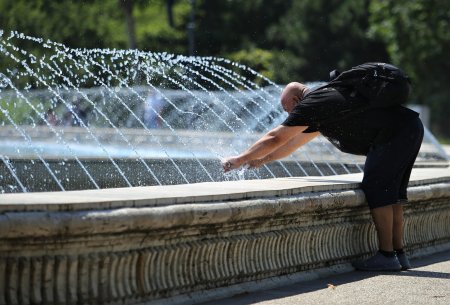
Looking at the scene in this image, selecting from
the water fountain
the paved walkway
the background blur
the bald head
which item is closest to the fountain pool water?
the water fountain

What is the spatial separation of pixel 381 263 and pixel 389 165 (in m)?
0.66

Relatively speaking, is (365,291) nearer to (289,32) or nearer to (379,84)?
(379,84)

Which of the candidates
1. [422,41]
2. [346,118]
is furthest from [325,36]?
[346,118]

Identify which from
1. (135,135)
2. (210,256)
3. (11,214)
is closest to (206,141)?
(135,135)

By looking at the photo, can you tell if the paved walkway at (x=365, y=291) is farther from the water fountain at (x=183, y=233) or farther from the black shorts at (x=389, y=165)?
the black shorts at (x=389, y=165)

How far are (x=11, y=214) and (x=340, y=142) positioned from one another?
3.21m

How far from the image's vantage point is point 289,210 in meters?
6.88

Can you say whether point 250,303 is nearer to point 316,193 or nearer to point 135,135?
point 316,193

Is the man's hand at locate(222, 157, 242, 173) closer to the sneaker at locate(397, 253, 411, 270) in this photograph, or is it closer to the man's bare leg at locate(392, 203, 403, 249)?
the man's bare leg at locate(392, 203, 403, 249)

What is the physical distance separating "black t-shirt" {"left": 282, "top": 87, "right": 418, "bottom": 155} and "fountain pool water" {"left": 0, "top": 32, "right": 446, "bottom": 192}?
146cm

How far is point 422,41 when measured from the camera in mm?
47406

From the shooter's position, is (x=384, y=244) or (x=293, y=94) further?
(x=293, y=94)

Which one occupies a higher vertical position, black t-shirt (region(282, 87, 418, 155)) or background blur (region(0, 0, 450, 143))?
black t-shirt (region(282, 87, 418, 155))

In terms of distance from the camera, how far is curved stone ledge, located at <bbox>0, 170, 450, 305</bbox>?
5.36m
